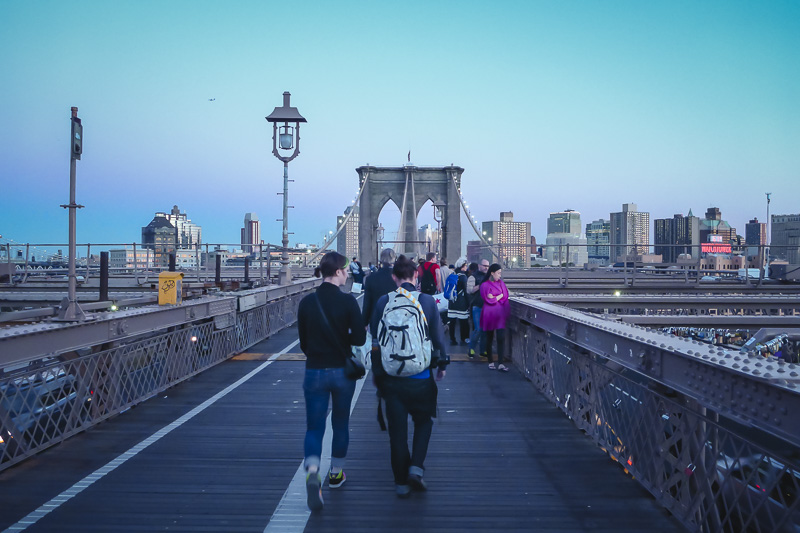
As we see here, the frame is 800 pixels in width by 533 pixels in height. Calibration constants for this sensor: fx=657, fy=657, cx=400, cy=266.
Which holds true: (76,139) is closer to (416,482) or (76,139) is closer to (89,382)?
(89,382)

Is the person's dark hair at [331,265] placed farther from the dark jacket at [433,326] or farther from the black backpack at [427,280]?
the black backpack at [427,280]

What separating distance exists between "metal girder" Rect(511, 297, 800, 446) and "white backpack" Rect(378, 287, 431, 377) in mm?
1471

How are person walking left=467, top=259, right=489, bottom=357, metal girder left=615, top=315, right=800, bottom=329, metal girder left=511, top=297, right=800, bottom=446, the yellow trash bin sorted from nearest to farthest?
metal girder left=511, top=297, right=800, bottom=446
metal girder left=615, top=315, right=800, bottom=329
the yellow trash bin
person walking left=467, top=259, right=489, bottom=357

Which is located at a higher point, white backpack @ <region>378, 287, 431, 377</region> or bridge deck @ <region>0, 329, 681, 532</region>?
white backpack @ <region>378, 287, 431, 377</region>

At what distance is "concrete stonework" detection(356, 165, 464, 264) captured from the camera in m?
67.2

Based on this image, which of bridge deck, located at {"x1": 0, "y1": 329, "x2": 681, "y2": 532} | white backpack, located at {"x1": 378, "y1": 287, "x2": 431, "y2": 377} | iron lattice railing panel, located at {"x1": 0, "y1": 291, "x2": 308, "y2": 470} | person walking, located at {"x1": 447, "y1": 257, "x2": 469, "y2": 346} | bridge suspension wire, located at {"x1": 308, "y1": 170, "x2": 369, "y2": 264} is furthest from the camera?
bridge suspension wire, located at {"x1": 308, "y1": 170, "x2": 369, "y2": 264}

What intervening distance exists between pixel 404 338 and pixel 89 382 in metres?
3.61

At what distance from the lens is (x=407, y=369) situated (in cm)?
440

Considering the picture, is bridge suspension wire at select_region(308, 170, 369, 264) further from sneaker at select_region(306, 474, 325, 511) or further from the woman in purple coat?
sneaker at select_region(306, 474, 325, 511)

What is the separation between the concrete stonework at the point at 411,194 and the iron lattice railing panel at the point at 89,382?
5757 cm

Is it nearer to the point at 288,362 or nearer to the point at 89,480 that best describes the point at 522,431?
the point at 89,480

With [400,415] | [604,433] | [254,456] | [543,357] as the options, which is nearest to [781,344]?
[543,357]

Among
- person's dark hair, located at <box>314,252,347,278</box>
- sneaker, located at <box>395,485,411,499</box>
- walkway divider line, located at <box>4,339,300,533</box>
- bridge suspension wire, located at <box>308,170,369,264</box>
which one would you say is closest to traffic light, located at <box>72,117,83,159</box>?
walkway divider line, located at <box>4,339,300,533</box>

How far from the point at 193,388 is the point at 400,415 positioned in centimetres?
463
